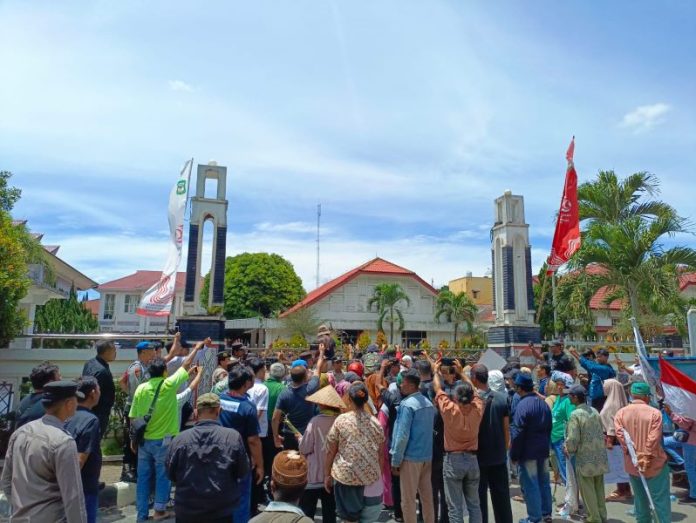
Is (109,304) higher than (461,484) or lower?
higher

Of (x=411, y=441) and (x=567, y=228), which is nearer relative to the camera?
(x=411, y=441)

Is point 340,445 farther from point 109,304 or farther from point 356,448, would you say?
point 109,304

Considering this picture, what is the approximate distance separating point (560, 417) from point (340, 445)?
303 centimetres

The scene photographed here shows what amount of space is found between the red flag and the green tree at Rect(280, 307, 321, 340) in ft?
72.0

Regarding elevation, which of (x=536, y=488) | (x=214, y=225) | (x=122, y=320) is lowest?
(x=536, y=488)

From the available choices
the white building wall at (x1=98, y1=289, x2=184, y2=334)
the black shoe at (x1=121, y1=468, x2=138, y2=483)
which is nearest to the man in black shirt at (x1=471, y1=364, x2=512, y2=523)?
the black shoe at (x1=121, y1=468, x2=138, y2=483)

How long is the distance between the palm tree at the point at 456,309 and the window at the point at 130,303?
29097 mm

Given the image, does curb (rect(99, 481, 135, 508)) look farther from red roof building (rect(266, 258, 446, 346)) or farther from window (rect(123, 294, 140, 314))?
window (rect(123, 294, 140, 314))

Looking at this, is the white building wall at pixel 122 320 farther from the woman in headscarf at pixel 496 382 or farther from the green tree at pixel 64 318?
the woman in headscarf at pixel 496 382

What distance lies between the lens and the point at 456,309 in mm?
37812

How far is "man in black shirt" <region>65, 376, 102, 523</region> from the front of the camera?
3.79 m

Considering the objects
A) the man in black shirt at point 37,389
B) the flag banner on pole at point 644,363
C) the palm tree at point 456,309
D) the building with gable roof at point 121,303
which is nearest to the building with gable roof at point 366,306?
the palm tree at point 456,309

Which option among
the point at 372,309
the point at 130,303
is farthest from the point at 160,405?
the point at 130,303

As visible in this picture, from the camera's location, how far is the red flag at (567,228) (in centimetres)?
1337
